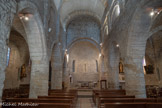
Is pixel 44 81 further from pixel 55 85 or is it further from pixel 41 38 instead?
pixel 55 85

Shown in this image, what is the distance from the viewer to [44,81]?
8211mm

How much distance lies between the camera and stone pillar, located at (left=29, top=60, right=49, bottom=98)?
794cm

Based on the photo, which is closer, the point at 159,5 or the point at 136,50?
the point at 159,5

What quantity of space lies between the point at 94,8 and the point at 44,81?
12.8 metres

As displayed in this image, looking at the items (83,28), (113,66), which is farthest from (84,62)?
(113,66)

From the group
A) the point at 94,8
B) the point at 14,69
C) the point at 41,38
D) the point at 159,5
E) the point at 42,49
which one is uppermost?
the point at 94,8

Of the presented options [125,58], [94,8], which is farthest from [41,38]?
[94,8]

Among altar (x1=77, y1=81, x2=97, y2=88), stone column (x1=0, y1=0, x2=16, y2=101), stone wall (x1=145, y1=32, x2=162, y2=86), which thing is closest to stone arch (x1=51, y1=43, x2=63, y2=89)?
altar (x1=77, y1=81, x2=97, y2=88)

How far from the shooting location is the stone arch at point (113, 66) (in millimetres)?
11984

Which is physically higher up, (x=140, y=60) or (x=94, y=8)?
(x=94, y=8)

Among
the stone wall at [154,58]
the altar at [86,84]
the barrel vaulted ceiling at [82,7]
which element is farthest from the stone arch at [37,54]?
the altar at [86,84]

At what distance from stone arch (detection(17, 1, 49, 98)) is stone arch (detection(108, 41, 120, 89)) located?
6508mm

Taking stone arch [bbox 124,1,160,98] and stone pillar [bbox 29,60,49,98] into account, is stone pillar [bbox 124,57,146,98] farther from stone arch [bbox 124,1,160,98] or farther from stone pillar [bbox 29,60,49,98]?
stone pillar [bbox 29,60,49,98]

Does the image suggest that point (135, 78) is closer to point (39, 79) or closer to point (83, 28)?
point (39, 79)
